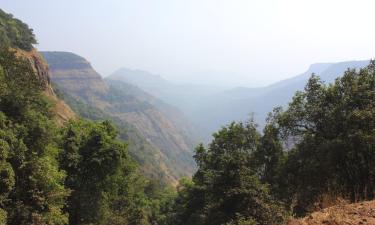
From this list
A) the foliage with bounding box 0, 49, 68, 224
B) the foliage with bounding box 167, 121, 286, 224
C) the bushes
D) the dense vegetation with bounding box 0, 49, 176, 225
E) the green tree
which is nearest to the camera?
the foliage with bounding box 167, 121, 286, 224

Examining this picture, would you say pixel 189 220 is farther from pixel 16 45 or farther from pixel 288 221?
pixel 16 45

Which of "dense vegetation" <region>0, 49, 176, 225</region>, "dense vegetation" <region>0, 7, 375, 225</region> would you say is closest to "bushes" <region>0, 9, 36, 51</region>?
"dense vegetation" <region>0, 49, 176, 225</region>

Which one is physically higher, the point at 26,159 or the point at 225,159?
the point at 26,159

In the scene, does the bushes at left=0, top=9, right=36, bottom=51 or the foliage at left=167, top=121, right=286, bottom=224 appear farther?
the bushes at left=0, top=9, right=36, bottom=51

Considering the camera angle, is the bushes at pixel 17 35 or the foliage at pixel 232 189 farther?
the bushes at pixel 17 35

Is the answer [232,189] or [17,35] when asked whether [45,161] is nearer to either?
[232,189]

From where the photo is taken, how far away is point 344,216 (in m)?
9.73

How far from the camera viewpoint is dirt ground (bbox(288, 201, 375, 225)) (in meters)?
9.43

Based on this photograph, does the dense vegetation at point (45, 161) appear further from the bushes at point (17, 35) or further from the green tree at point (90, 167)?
the bushes at point (17, 35)

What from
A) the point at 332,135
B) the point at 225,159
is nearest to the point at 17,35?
the point at 225,159

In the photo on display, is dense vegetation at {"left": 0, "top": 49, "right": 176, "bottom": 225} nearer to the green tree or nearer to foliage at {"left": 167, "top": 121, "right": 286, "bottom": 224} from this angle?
the green tree

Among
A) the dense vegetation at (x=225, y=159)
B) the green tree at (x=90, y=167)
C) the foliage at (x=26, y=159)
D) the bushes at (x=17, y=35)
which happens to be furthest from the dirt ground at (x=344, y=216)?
the bushes at (x=17, y=35)

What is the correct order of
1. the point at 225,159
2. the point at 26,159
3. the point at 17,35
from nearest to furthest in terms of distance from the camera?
the point at 26,159 → the point at 225,159 → the point at 17,35

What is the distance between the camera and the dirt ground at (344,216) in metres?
9.43
